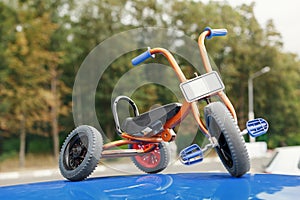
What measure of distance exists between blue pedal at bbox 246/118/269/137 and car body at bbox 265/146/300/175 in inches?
103

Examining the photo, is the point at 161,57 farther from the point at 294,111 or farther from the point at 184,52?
the point at 294,111

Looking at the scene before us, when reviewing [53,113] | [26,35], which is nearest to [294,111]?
[53,113]

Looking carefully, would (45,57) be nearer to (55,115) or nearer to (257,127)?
(55,115)

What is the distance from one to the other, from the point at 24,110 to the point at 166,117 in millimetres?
19237

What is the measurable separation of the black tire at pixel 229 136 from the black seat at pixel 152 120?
161mm

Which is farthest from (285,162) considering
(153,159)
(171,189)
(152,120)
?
(171,189)

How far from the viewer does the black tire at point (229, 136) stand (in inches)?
75.0

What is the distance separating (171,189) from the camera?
166cm

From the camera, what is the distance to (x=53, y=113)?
71.0 ft

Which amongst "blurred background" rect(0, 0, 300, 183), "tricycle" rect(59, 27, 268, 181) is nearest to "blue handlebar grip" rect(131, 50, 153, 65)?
"tricycle" rect(59, 27, 268, 181)

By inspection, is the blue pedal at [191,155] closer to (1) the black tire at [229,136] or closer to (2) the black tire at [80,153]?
(1) the black tire at [229,136]

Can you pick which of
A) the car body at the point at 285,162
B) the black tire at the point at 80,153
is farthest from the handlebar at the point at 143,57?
the car body at the point at 285,162

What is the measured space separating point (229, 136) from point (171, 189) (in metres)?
0.38

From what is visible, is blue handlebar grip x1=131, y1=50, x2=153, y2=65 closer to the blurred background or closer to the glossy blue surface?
the glossy blue surface
